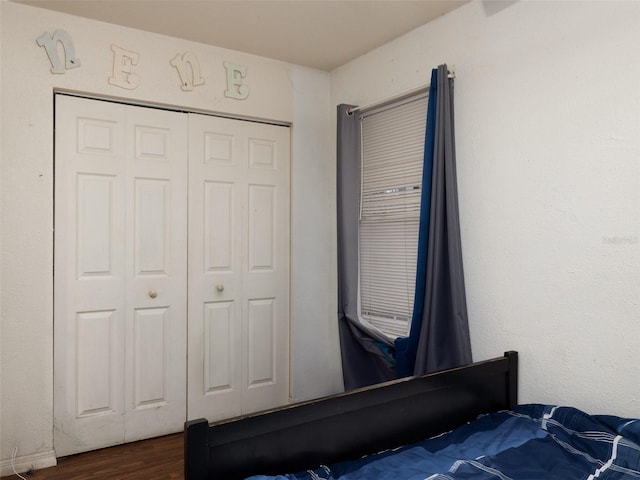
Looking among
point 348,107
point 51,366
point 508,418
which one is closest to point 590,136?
point 508,418

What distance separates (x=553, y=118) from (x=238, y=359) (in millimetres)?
2261

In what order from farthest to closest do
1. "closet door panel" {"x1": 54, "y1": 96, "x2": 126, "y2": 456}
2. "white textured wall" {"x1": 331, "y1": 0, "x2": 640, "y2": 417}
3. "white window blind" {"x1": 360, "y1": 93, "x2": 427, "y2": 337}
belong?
"white window blind" {"x1": 360, "y1": 93, "x2": 427, "y2": 337} → "closet door panel" {"x1": 54, "y1": 96, "x2": 126, "y2": 456} → "white textured wall" {"x1": 331, "y1": 0, "x2": 640, "y2": 417}

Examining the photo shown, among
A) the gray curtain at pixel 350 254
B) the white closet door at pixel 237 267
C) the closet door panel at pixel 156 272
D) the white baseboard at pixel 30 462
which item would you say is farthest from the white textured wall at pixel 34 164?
the gray curtain at pixel 350 254

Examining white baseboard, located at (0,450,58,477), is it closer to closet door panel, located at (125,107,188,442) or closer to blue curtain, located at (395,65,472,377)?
Answer: closet door panel, located at (125,107,188,442)

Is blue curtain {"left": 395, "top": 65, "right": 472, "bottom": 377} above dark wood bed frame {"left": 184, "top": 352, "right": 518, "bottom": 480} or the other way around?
above

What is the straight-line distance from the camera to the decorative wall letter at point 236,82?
3102mm

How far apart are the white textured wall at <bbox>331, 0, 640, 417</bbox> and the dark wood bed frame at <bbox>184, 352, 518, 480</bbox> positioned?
23 cm

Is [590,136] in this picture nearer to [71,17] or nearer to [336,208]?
[336,208]

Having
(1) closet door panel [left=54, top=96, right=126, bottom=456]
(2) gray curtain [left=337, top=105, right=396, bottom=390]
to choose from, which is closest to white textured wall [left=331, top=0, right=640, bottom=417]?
(2) gray curtain [left=337, top=105, right=396, bottom=390]

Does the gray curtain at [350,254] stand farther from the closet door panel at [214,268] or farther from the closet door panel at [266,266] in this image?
the closet door panel at [214,268]

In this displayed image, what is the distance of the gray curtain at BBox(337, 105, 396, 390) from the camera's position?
3.14 metres

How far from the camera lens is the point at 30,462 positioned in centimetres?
252

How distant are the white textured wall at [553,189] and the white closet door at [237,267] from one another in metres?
1.30

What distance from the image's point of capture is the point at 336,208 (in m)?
3.36
